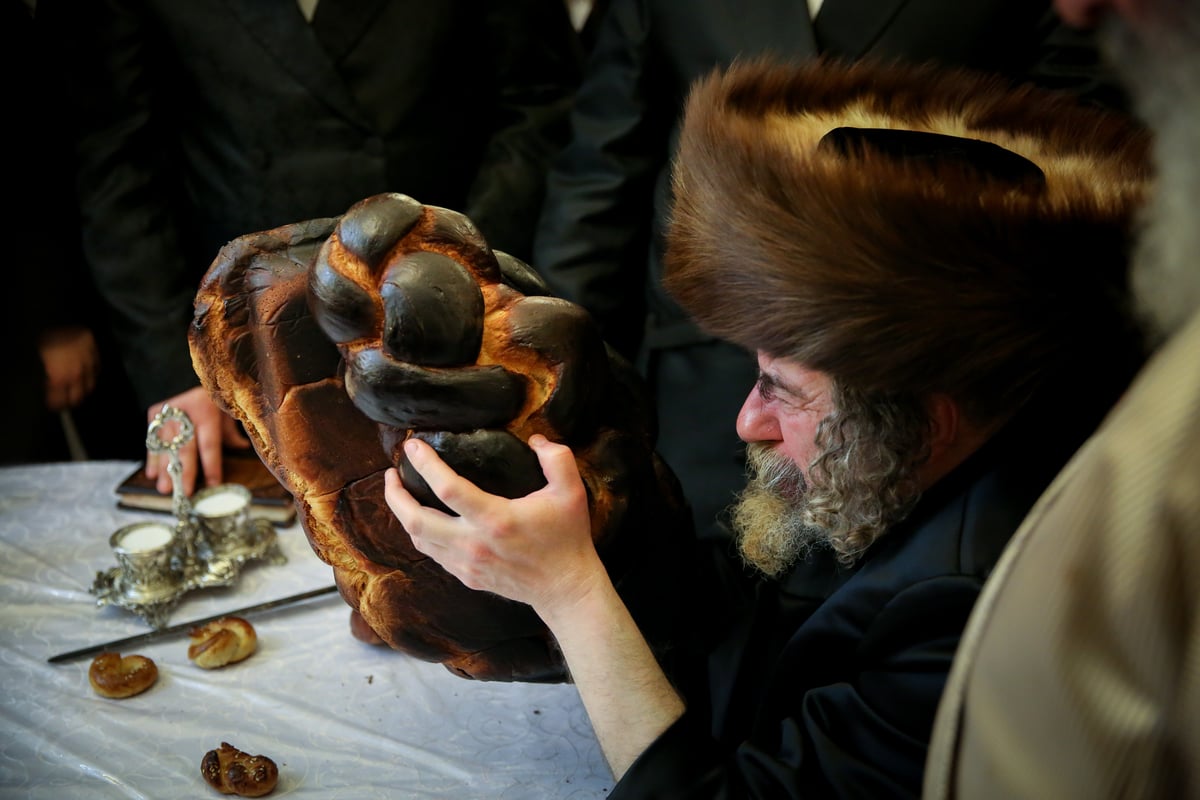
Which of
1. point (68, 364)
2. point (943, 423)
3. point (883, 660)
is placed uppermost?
point (943, 423)

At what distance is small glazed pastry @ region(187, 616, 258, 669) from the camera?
1.29m

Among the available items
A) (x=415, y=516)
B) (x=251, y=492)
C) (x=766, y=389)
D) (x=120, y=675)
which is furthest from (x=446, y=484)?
(x=251, y=492)

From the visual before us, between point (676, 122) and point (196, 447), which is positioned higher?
point (676, 122)

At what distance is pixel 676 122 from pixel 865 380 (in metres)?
0.96

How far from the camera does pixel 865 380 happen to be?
3.00 ft

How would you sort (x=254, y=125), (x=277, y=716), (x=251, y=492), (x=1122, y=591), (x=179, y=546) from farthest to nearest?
1. (x=254, y=125)
2. (x=251, y=492)
3. (x=179, y=546)
4. (x=277, y=716)
5. (x=1122, y=591)

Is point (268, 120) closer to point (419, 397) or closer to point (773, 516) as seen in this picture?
point (419, 397)

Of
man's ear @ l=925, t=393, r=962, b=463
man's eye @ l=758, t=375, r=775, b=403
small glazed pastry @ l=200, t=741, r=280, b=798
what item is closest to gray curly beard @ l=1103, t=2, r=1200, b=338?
man's ear @ l=925, t=393, r=962, b=463

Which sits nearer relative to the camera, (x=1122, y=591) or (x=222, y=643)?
(x=1122, y=591)

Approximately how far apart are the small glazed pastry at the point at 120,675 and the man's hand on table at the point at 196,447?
399 millimetres

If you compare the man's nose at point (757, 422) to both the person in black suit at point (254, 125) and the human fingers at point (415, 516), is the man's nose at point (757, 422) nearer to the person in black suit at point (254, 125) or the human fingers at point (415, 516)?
the human fingers at point (415, 516)

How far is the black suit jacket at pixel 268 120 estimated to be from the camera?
5.86ft

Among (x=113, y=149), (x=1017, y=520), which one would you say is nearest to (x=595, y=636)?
(x=1017, y=520)

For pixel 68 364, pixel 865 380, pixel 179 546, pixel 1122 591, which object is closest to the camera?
pixel 1122 591
